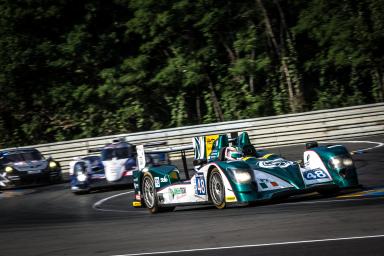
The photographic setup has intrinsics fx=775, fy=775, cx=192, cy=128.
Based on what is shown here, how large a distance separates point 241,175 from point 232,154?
1.23 metres

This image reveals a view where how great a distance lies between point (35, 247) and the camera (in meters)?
9.34

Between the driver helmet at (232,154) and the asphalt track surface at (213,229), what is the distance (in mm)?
896

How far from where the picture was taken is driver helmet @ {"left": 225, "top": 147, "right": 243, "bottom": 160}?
11.9 m

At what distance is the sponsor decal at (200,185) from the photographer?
11594 millimetres

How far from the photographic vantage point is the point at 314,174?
440 inches

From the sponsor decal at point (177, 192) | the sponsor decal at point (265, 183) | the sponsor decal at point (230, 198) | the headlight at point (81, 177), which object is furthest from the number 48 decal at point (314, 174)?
the headlight at point (81, 177)

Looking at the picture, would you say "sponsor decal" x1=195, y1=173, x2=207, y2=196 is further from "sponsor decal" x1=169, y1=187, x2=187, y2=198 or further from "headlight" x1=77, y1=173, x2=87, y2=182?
"headlight" x1=77, y1=173, x2=87, y2=182

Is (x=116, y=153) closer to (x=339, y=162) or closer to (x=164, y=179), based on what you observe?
(x=164, y=179)

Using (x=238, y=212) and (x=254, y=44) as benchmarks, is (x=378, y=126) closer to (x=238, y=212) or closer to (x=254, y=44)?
(x=254, y=44)

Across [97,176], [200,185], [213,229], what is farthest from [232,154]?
[97,176]

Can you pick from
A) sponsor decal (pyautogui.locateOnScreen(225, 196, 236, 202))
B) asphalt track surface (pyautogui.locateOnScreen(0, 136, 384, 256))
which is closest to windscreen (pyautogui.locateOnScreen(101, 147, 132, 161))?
asphalt track surface (pyautogui.locateOnScreen(0, 136, 384, 256))

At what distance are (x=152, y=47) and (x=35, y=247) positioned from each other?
776 inches

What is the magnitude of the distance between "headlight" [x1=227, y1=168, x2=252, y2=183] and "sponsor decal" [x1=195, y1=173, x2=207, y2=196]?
0.81m

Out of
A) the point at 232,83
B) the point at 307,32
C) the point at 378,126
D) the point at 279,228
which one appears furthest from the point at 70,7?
the point at 279,228
